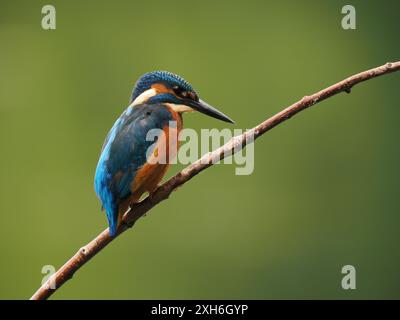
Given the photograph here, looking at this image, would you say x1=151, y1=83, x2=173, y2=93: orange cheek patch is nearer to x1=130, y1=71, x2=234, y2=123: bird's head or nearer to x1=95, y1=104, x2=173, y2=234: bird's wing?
x1=130, y1=71, x2=234, y2=123: bird's head

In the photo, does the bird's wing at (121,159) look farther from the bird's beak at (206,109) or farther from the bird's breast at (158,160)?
the bird's beak at (206,109)

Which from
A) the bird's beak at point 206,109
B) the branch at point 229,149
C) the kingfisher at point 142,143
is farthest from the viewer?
the bird's beak at point 206,109

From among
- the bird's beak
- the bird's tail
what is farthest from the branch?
the bird's beak

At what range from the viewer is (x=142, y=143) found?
6.53 feet

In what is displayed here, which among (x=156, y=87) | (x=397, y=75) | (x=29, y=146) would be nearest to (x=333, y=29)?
(x=397, y=75)

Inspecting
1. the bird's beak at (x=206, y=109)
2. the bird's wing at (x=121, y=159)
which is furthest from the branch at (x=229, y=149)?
the bird's beak at (x=206, y=109)

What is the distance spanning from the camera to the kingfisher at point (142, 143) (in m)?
1.94

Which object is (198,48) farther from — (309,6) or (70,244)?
(70,244)

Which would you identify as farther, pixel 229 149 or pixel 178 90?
pixel 178 90

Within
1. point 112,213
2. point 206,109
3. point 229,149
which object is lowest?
point 112,213

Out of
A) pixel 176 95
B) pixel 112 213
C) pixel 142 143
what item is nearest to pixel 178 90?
pixel 176 95

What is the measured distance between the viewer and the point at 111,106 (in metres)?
4.16

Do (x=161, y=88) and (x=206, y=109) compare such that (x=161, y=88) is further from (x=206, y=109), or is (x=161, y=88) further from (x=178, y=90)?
(x=206, y=109)

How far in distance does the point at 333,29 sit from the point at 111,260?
232cm
